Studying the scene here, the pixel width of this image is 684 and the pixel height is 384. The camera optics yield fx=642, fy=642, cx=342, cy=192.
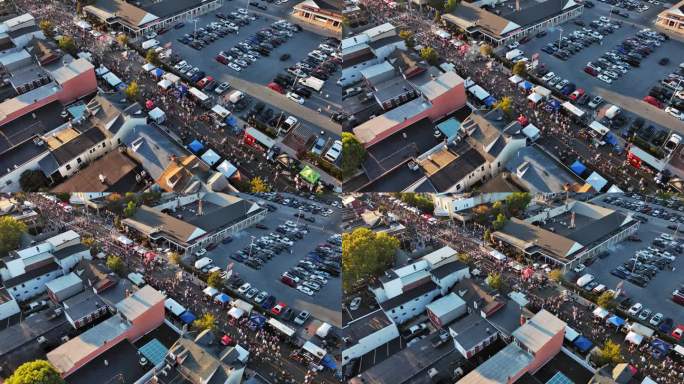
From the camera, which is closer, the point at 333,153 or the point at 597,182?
the point at 597,182

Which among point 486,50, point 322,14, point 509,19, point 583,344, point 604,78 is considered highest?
point 509,19

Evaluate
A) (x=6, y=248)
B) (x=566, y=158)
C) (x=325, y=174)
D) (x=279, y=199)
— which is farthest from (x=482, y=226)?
(x=6, y=248)

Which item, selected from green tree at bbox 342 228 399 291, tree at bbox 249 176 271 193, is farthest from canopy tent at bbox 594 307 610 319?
tree at bbox 249 176 271 193

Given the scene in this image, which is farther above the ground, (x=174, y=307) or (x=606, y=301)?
(x=606, y=301)

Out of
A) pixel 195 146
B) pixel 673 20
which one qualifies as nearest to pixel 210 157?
pixel 195 146

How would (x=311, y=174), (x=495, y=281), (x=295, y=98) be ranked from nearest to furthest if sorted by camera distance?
(x=495, y=281)
(x=311, y=174)
(x=295, y=98)

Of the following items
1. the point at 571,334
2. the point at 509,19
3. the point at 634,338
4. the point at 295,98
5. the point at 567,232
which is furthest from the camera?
the point at 509,19

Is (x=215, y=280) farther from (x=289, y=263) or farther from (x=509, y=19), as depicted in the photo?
(x=509, y=19)

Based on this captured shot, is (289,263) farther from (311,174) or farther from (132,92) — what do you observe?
(132,92)
